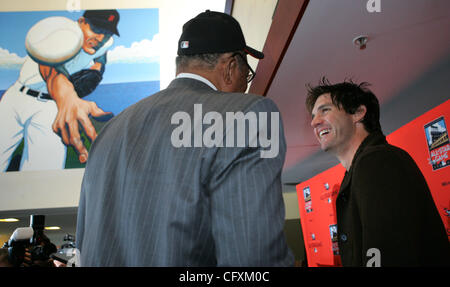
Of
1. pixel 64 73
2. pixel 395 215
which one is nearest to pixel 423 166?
pixel 395 215

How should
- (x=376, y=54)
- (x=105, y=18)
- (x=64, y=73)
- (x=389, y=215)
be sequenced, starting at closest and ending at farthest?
1. (x=389, y=215)
2. (x=376, y=54)
3. (x=64, y=73)
4. (x=105, y=18)

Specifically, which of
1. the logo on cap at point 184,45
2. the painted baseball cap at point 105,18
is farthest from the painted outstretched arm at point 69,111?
the logo on cap at point 184,45

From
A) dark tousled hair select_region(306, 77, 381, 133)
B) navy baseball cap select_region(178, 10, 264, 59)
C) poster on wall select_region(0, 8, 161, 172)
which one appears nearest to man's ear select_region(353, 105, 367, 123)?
dark tousled hair select_region(306, 77, 381, 133)

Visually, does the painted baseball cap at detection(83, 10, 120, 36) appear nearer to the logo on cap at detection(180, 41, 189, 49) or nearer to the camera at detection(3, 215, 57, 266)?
the camera at detection(3, 215, 57, 266)

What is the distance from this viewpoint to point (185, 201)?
0.70m

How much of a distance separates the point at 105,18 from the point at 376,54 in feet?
20.2

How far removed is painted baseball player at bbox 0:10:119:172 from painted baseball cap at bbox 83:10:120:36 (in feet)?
0.07

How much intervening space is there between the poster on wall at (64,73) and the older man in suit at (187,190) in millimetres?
6087

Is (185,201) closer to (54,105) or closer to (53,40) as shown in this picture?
(54,105)

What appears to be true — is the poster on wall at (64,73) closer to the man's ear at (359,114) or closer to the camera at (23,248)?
the camera at (23,248)

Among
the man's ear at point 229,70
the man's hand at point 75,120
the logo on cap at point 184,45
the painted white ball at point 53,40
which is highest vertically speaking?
the painted white ball at point 53,40

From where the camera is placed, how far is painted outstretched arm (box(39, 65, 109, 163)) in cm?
668

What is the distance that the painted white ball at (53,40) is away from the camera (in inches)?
275

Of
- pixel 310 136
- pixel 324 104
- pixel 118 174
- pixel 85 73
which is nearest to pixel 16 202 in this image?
pixel 85 73
